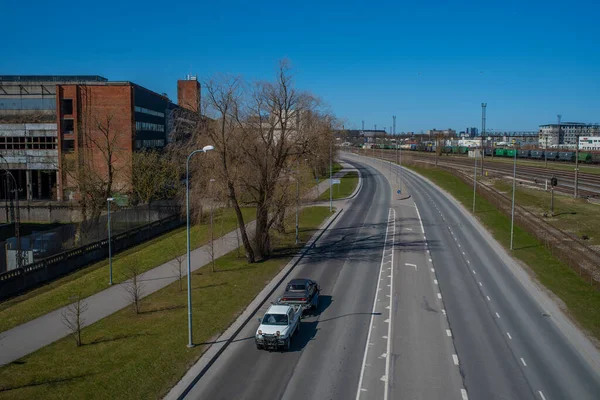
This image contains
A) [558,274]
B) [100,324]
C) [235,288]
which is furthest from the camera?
[558,274]

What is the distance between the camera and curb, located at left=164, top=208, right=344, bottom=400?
1654cm

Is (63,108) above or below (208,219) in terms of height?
above

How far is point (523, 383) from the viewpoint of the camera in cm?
1706

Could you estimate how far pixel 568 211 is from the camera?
52469mm

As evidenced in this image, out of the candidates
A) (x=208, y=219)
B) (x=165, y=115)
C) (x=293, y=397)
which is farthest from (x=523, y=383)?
(x=165, y=115)

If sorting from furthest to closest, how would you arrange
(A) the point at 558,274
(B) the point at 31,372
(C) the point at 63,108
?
(C) the point at 63,108 < (A) the point at 558,274 < (B) the point at 31,372

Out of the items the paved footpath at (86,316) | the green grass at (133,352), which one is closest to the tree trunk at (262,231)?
the paved footpath at (86,316)

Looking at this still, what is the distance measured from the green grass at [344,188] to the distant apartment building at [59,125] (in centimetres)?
2324

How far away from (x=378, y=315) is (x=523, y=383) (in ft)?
25.6

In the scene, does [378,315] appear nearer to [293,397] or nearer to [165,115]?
[293,397]

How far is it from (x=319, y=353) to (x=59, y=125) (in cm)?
5841

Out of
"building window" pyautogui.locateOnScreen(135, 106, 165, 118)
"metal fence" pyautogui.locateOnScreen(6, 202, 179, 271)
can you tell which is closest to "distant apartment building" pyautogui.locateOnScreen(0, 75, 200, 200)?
"building window" pyautogui.locateOnScreen(135, 106, 165, 118)

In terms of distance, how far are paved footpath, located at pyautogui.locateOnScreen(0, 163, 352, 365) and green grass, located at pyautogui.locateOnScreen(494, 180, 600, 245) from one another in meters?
29.7

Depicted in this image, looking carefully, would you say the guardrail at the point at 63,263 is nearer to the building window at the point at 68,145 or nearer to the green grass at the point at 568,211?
the building window at the point at 68,145
